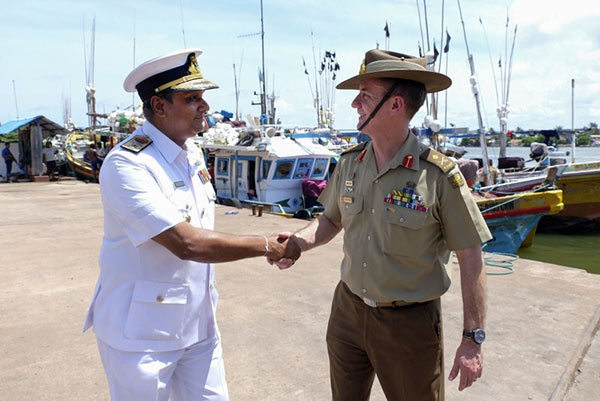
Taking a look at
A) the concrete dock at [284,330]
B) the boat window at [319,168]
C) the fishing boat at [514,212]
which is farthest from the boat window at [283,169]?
the concrete dock at [284,330]

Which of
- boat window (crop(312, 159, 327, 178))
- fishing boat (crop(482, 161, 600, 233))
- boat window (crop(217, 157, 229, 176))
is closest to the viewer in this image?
fishing boat (crop(482, 161, 600, 233))

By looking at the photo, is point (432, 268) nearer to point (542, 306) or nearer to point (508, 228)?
point (542, 306)

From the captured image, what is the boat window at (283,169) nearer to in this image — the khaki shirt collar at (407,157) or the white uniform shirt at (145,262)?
the khaki shirt collar at (407,157)

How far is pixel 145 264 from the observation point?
5.62ft

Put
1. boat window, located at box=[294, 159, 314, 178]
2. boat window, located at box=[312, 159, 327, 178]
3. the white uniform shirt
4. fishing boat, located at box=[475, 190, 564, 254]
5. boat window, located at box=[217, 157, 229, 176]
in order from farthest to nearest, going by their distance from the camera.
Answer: boat window, located at box=[217, 157, 229, 176]
boat window, located at box=[312, 159, 327, 178]
boat window, located at box=[294, 159, 314, 178]
fishing boat, located at box=[475, 190, 564, 254]
the white uniform shirt

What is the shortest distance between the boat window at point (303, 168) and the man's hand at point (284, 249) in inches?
439

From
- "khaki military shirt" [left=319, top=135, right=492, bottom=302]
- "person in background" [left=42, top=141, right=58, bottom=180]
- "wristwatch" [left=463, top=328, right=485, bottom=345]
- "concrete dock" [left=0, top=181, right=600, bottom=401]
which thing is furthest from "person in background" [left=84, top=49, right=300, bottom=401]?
"person in background" [left=42, top=141, right=58, bottom=180]

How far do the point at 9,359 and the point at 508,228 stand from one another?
31.6 ft

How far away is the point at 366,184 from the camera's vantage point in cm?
214

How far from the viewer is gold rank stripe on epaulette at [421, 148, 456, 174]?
195 centimetres

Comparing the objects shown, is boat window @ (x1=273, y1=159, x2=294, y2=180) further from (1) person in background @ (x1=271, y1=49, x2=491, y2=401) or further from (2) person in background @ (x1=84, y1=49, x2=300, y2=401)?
(2) person in background @ (x1=84, y1=49, x2=300, y2=401)

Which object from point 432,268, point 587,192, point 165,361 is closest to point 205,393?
point 165,361

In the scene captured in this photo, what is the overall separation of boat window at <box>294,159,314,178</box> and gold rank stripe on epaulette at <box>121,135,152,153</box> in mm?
11634

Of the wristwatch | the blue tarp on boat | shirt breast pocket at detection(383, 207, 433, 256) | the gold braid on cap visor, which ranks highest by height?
the blue tarp on boat
